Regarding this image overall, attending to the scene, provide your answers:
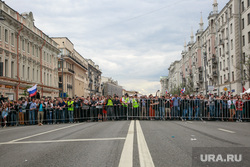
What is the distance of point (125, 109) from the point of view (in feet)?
70.8

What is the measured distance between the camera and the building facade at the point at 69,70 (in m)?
68.8

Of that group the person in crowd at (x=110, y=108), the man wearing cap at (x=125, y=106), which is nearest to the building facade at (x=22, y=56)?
the person in crowd at (x=110, y=108)

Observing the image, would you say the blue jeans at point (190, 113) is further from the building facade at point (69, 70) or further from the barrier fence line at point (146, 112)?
the building facade at point (69, 70)

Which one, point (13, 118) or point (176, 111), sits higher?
point (176, 111)

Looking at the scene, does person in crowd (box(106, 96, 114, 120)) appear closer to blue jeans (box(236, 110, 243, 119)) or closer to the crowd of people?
the crowd of people

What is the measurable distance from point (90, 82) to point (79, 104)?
3354 inches

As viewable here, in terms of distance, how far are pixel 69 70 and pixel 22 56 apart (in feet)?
101

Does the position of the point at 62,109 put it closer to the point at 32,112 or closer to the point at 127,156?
the point at 32,112

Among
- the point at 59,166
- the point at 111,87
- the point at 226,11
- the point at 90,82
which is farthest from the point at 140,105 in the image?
the point at 111,87

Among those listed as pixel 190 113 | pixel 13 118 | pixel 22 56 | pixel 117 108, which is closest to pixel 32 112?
pixel 13 118

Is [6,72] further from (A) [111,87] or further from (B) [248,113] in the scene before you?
(A) [111,87]

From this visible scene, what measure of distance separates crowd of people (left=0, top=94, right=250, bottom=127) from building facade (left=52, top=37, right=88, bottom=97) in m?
40.6

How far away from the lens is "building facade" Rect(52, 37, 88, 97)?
226 ft

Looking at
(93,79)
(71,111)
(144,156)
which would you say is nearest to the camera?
(144,156)
